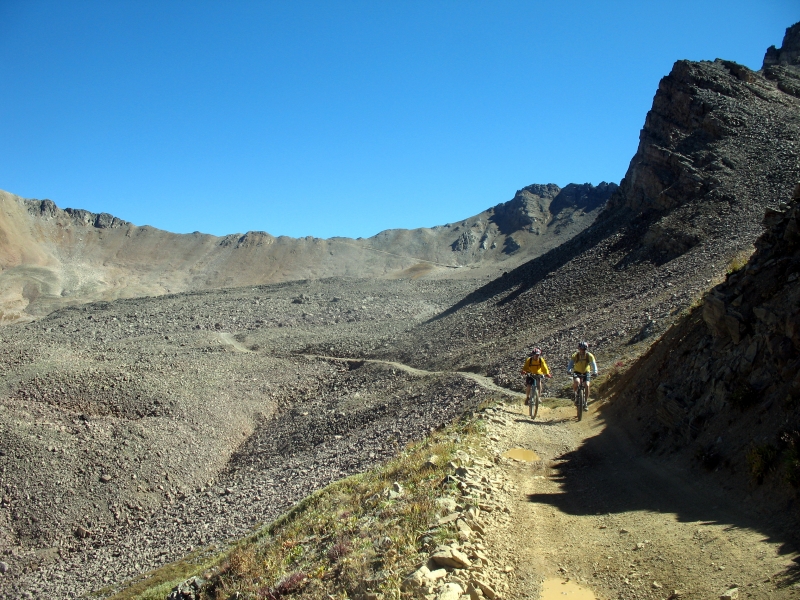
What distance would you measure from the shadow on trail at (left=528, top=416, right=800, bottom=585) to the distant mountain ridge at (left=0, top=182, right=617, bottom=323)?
92.1m

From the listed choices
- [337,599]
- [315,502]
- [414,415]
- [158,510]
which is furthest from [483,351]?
[337,599]

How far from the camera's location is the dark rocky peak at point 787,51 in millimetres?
63250

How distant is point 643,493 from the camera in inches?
338

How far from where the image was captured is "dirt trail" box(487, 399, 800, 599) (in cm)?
586

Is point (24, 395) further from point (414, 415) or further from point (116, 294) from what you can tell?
point (116, 294)

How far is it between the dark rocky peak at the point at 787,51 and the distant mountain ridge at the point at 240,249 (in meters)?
48.5

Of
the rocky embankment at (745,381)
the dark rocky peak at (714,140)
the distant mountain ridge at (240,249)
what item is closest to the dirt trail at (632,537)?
the rocky embankment at (745,381)

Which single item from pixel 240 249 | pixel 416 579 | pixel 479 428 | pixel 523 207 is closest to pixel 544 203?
pixel 523 207

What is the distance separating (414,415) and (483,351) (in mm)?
8562

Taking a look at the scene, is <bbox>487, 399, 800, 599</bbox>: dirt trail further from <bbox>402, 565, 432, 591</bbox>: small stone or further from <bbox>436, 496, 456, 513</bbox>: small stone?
<bbox>402, 565, 432, 591</bbox>: small stone

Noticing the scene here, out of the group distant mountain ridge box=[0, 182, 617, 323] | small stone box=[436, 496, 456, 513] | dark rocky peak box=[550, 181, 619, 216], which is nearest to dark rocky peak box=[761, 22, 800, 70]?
distant mountain ridge box=[0, 182, 617, 323]

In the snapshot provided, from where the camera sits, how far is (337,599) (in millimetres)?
6898

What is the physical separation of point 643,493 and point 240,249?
12849cm

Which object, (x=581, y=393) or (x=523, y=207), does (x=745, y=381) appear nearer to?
(x=581, y=393)
